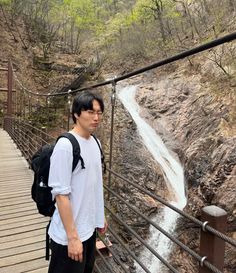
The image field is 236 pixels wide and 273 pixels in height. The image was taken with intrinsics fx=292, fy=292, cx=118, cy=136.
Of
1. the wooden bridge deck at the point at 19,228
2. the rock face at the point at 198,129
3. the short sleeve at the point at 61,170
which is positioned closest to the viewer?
the short sleeve at the point at 61,170

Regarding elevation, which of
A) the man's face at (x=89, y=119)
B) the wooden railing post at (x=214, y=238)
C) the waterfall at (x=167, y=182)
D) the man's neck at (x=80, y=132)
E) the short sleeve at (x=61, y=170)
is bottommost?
the waterfall at (x=167, y=182)

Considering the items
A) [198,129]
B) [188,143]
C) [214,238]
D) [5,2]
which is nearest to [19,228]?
[214,238]

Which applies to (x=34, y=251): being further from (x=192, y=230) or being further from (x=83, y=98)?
(x=192, y=230)

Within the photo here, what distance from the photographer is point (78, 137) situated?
1310 millimetres

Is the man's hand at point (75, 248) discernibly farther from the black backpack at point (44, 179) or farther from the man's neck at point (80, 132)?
the man's neck at point (80, 132)

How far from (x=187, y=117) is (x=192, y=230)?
3.65m

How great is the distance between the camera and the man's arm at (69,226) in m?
1.21

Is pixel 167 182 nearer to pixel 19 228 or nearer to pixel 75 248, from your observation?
pixel 19 228

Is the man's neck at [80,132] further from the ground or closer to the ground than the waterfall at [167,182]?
further from the ground

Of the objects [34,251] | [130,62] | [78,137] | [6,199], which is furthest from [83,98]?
[130,62]

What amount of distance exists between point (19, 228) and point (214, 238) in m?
2.36

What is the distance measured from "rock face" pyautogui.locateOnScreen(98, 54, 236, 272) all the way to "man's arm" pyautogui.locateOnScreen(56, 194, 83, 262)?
4.11 metres

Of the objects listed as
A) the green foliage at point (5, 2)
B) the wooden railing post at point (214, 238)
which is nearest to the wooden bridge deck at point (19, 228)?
the wooden railing post at point (214, 238)

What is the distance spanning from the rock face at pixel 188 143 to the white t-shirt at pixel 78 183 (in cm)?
406
